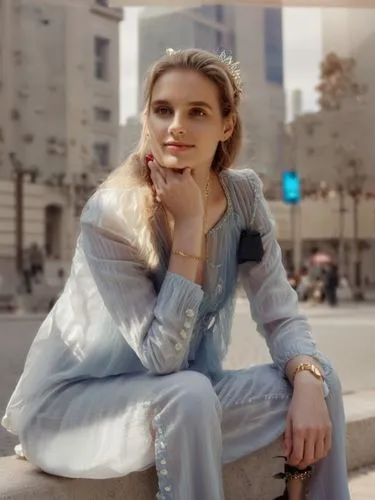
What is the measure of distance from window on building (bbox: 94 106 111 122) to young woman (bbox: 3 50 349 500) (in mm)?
17868

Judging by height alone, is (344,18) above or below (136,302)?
above

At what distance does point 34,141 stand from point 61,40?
2840 millimetres

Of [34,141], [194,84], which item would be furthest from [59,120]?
[194,84]

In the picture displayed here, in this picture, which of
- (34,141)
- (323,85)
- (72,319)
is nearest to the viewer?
(72,319)

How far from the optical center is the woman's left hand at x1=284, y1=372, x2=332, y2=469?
4.50 ft

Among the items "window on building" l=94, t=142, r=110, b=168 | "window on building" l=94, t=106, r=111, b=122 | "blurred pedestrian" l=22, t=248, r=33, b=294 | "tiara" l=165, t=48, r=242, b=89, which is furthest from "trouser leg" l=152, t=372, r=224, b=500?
"window on building" l=94, t=106, r=111, b=122

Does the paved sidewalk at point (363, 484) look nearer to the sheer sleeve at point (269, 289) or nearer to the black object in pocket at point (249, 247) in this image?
the sheer sleeve at point (269, 289)

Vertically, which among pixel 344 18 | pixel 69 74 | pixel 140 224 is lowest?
pixel 140 224

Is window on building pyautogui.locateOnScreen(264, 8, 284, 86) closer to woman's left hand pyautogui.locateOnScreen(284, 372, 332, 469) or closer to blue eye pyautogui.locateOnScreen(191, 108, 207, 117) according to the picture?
blue eye pyautogui.locateOnScreen(191, 108, 207, 117)

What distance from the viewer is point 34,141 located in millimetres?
17688

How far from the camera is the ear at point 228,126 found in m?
1.57

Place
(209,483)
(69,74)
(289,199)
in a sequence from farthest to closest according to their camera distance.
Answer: (289,199)
(69,74)
(209,483)

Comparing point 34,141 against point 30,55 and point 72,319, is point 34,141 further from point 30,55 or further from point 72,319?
point 72,319

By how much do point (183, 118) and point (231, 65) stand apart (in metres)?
0.20
